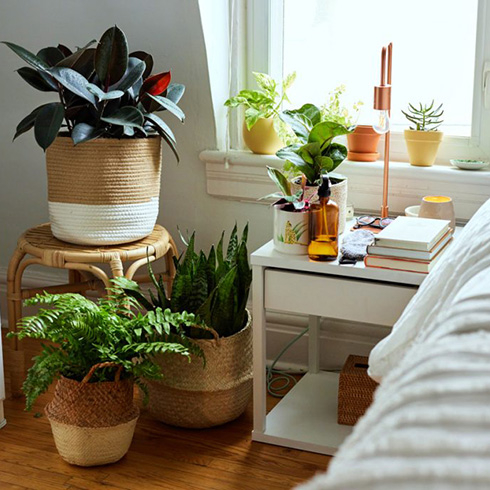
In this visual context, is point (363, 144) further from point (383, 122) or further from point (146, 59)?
point (146, 59)

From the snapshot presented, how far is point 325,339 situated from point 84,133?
99 cm

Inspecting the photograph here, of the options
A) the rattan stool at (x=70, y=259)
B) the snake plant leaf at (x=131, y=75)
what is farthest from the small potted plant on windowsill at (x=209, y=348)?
the snake plant leaf at (x=131, y=75)

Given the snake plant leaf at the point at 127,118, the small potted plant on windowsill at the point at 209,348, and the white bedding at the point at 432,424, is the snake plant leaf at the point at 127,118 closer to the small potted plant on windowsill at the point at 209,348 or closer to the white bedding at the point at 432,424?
the small potted plant on windowsill at the point at 209,348

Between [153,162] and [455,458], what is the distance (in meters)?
1.74

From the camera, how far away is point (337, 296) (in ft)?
6.18

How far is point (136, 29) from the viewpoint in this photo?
247cm

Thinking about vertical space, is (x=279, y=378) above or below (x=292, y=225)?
below

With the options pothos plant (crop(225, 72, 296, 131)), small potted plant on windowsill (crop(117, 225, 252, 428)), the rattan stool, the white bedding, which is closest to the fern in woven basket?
small potted plant on windowsill (crop(117, 225, 252, 428))

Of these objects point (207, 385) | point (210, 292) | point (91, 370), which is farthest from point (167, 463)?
point (210, 292)

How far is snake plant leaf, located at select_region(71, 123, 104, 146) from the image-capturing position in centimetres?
202

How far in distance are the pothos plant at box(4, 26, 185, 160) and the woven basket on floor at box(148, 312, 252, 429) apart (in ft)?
1.95

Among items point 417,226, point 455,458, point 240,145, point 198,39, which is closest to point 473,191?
point 417,226

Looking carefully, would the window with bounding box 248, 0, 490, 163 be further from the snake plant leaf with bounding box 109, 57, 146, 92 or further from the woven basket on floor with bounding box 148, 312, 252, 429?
the woven basket on floor with bounding box 148, 312, 252, 429

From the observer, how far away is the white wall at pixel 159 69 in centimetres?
243
